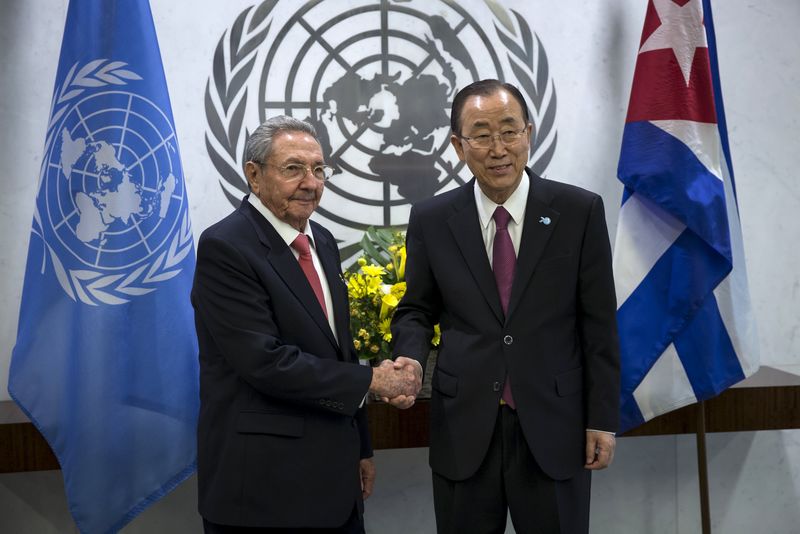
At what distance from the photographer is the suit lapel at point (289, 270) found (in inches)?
71.7

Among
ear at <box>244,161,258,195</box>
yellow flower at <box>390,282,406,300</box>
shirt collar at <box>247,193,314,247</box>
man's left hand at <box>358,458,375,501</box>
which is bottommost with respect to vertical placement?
man's left hand at <box>358,458,375,501</box>

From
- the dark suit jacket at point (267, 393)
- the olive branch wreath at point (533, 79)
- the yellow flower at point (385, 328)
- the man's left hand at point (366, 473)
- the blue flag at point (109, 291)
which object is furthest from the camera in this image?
the olive branch wreath at point (533, 79)

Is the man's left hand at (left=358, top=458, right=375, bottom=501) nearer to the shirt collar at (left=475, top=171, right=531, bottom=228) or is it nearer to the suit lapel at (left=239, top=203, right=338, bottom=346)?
the suit lapel at (left=239, top=203, right=338, bottom=346)

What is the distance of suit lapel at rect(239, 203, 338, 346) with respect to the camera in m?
1.82

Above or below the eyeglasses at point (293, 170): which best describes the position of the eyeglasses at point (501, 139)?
above

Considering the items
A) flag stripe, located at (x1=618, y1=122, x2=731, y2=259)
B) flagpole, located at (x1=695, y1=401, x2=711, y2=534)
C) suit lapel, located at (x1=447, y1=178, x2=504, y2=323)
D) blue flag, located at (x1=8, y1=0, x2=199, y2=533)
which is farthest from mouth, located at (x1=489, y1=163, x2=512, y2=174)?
flagpole, located at (x1=695, y1=401, x2=711, y2=534)

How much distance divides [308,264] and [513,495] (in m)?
0.72

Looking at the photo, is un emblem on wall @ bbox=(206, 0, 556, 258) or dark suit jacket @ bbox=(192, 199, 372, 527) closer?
dark suit jacket @ bbox=(192, 199, 372, 527)

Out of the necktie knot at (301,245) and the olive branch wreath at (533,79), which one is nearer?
the necktie knot at (301,245)

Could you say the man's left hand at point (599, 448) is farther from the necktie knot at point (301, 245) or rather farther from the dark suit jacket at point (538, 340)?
the necktie knot at point (301, 245)

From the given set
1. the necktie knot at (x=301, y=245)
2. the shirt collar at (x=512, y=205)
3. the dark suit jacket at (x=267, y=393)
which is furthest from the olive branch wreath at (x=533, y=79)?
the dark suit jacket at (x=267, y=393)

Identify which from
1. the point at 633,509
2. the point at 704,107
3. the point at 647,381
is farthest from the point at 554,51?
the point at 633,509

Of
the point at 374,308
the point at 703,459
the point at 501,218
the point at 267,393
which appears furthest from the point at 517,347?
the point at 703,459

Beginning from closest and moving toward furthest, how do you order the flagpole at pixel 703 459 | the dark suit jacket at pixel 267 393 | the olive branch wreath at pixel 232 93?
the dark suit jacket at pixel 267 393 < the flagpole at pixel 703 459 < the olive branch wreath at pixel 232 93
